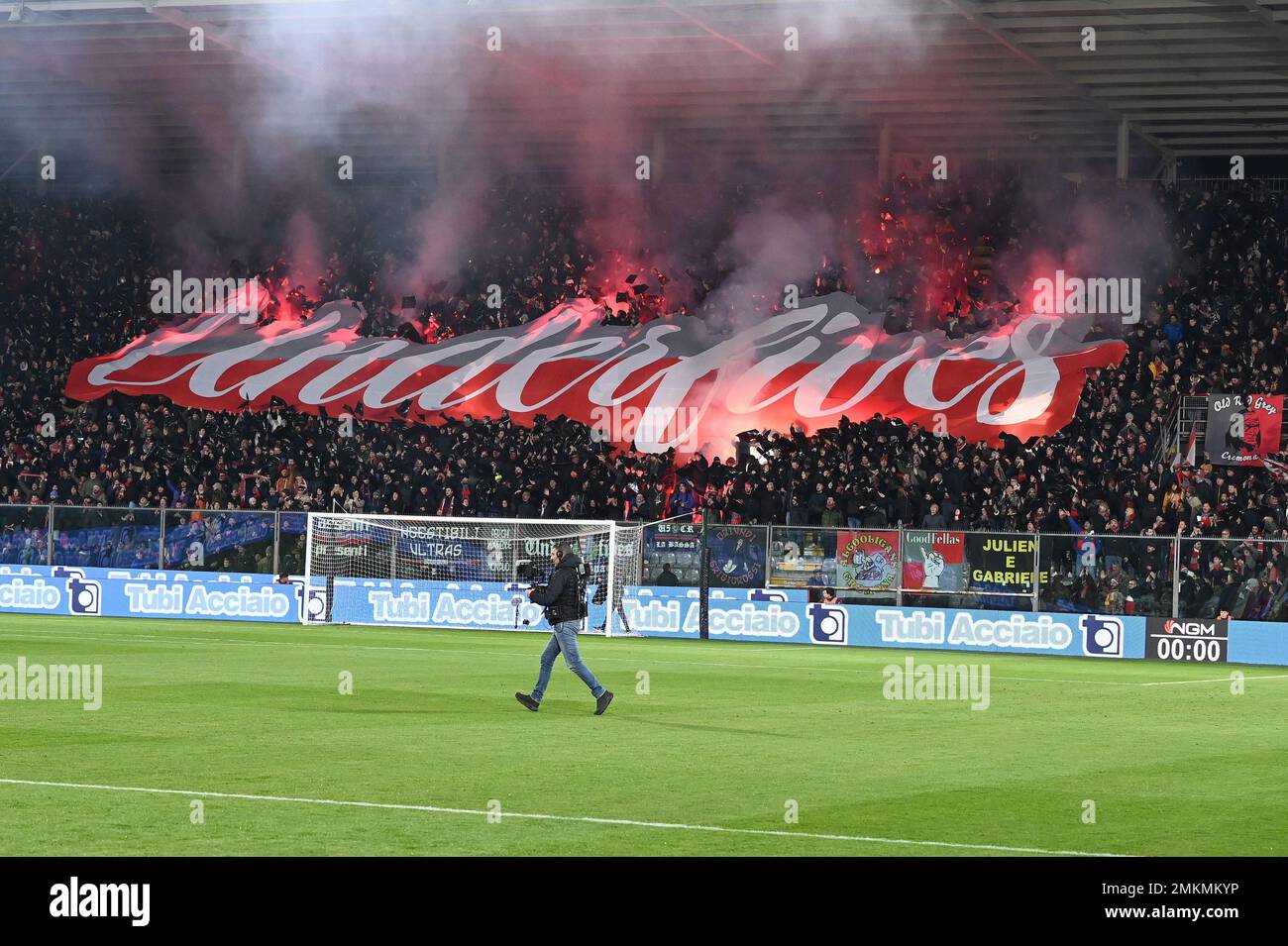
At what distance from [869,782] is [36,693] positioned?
9231 millimetres

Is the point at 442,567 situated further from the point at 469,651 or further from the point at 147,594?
the point at 469,651

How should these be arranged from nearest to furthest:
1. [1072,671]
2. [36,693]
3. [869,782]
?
[869,782] → [36,693] → [1072,671]

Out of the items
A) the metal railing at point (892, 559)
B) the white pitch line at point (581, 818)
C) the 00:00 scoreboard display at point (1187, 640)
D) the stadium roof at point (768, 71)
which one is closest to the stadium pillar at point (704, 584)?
the metal railing at point (892, 559)

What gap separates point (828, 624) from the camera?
32.8 metres

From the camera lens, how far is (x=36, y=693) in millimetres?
18641

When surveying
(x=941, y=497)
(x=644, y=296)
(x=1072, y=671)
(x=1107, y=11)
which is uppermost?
(x=1107, y=11)

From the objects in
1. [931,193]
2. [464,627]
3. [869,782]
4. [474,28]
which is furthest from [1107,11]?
[869,782]

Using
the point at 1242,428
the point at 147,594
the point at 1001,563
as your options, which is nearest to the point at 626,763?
the point at 1001,563

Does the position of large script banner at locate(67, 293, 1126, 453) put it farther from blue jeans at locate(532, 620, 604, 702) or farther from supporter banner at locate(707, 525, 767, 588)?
blue jeans at locate(532, 620, 604, 702)

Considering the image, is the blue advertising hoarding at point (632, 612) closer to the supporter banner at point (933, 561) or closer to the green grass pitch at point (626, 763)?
the supporter banner at point (933, 561)

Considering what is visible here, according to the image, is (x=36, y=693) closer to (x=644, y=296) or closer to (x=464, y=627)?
(x=464, y=627)

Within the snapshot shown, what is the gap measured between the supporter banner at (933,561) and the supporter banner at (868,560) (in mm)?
238

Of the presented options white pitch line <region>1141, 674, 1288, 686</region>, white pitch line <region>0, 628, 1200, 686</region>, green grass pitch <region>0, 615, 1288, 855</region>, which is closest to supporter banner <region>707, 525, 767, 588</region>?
white pitch line <region>0, 628, 1200, 686</region>

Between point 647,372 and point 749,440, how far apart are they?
4382 mm
